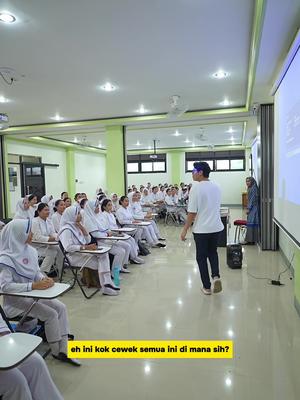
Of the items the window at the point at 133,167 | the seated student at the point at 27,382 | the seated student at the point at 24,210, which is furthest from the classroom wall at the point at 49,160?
the seated student at the point at 27,382

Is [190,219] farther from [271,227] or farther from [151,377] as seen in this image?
[271,227]

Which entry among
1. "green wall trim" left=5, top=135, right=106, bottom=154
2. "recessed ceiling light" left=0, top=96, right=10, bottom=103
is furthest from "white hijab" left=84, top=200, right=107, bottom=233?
"green wall trim" left=5, top=135, right=106, bottom=154

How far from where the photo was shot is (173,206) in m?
9.79

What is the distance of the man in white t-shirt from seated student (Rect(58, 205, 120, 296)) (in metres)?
1.13

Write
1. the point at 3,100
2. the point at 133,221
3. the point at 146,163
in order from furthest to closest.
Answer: the point at 146,163
the point at 3,100
the point at 133,221

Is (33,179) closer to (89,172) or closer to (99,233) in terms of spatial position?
(89,172)

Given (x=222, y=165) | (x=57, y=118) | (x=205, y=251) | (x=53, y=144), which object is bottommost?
(x=205, y=251)

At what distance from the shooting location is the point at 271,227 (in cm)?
596

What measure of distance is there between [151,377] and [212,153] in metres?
14.3

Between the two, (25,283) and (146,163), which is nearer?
(25,283)

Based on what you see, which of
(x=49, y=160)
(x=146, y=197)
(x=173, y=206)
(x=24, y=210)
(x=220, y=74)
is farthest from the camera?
(x=49, y=160)

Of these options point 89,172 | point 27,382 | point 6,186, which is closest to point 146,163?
point 89,172

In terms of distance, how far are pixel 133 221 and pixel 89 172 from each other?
9.93 m

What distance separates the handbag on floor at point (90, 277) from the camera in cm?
408
